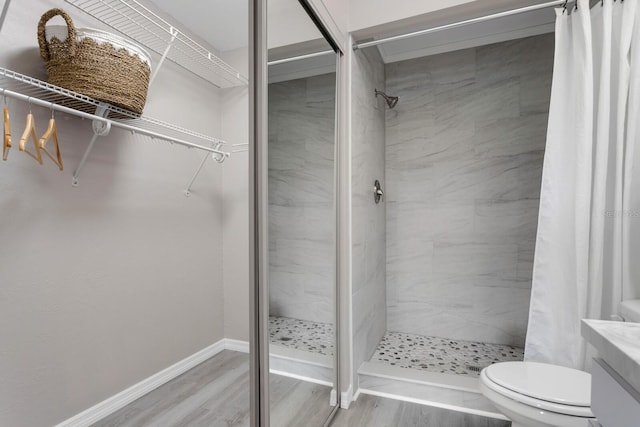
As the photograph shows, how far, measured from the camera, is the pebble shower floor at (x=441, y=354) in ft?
7.20

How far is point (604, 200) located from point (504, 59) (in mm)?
1465

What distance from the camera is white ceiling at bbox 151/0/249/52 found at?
79 cm

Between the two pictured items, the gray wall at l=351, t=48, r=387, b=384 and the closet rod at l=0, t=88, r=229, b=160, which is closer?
the closet rod at l=0, t=88, r=229, b=160

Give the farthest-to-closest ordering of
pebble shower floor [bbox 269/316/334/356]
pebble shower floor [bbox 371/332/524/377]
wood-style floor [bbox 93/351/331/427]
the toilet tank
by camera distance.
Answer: pebble shower floor [bbox 371/332/524/377] < the toilet tank < pebble shower floor [bbox 269/316/334/356] < wood-style floor [bbox 93/351/331/427]

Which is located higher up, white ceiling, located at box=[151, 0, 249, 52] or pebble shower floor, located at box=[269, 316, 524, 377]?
white ceiling, located at box=[151, 0, 249, 52]

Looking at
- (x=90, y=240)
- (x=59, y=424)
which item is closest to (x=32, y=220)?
(x=90, y=240)

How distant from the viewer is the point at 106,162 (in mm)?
638

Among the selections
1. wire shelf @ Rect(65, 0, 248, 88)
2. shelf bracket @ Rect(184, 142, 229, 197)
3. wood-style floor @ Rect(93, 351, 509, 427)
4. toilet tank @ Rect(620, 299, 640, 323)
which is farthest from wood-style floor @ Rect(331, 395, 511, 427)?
wire shelf @ Rect(65, 0, 248, 88)

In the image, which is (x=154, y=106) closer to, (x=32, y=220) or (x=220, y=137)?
(x=220, y=137)

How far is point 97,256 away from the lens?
627 mm

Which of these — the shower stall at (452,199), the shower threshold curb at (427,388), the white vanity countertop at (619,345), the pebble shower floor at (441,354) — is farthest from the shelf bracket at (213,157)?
the pebble shower floor at (441,354)

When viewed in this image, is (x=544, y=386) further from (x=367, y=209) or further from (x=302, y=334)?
(x=367, y=209)

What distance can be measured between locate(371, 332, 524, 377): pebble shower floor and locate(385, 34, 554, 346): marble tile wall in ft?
0.30

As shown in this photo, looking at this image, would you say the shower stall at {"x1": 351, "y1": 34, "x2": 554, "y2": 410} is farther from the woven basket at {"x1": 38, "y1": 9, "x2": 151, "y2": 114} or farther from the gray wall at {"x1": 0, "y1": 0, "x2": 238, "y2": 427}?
the woven basket at {"x1": 38, "y1": 9, "x2": 151, "y2": 114}
